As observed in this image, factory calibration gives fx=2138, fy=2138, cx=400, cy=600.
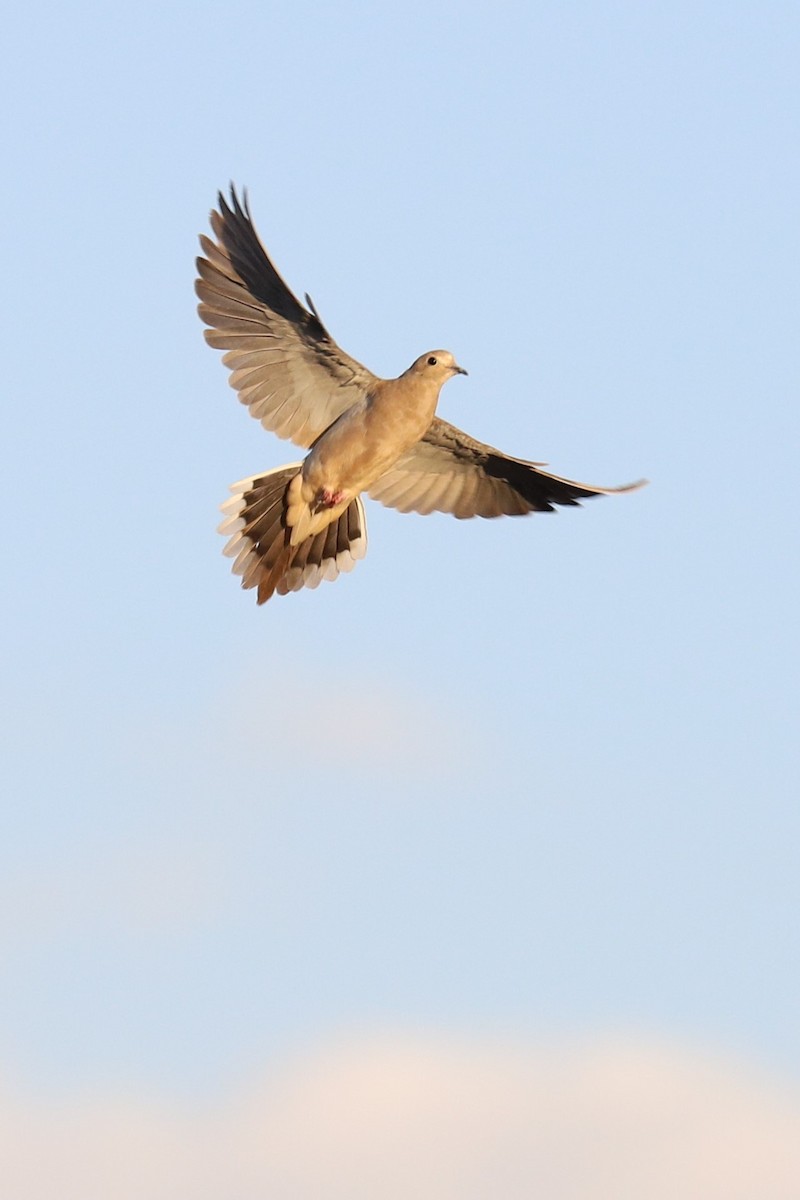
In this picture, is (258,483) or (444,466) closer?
(258,483)

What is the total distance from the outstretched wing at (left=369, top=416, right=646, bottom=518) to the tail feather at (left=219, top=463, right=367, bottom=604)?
24.7 inches

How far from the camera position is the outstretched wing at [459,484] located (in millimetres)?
18453

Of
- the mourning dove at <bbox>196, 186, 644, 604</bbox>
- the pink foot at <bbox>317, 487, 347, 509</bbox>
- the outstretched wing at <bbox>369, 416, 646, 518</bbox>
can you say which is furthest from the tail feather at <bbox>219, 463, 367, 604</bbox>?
the outstretched wing at <bbox>369, 416, 646, 518</bbox>

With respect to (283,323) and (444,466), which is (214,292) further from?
(444,466)

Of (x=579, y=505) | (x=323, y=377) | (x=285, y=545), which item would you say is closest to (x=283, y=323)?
(x=323, y=377)

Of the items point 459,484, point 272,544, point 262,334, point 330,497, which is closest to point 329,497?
point 330,497

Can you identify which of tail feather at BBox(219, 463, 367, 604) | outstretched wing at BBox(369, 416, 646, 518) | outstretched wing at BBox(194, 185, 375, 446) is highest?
outstretched wing at BBox(369, 416, 646, 518)

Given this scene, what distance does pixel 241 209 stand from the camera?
1706 centimetres

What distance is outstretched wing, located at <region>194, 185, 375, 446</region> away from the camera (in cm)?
1703

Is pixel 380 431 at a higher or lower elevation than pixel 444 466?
lower

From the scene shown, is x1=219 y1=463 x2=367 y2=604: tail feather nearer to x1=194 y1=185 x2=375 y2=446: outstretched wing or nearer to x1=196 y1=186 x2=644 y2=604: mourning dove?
x1=196 y1=186 x2=644 y2=604: mourning dove

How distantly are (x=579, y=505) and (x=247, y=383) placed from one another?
3097mm

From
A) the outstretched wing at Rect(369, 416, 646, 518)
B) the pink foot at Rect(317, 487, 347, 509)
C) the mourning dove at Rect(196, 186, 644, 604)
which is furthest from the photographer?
Result: the outstretched wing at Rect(369, 416, 646, 518)

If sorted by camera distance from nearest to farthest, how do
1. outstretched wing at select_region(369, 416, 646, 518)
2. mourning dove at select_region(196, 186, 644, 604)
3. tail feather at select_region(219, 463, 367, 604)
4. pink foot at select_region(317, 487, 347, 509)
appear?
mourning dove at select_region(196, 186, 644, 604), pink foot at select_region(317, 487, 347, 509), tail feather at select_region(219, 463, 367, 604), outstretched wing at select_region(369, 416, 646, 518)
